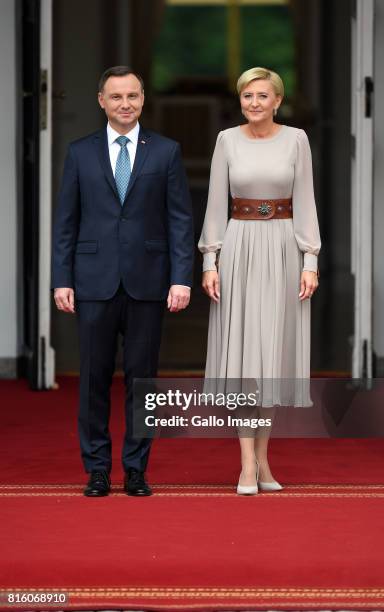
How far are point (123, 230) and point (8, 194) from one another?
3363 millimetres

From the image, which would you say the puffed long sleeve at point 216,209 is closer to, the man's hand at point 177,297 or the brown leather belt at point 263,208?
the brown leather belt at point 263,208

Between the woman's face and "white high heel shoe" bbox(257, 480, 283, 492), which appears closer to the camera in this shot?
the woman's face

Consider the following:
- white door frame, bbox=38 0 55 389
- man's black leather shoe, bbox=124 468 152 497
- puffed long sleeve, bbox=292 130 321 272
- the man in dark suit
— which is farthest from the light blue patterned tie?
white door frame, bbox=38 0 55 389

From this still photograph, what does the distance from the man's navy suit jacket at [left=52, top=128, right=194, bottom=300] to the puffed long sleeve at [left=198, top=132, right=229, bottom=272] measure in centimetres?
10

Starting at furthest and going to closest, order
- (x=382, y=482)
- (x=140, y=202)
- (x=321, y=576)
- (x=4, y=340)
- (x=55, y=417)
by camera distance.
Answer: (x=4, y=340)
(x=55, y=417)
(x=382, y=482)
(x=140, y=202)
(x=321, y=576)

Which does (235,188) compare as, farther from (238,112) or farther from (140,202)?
(238,112)

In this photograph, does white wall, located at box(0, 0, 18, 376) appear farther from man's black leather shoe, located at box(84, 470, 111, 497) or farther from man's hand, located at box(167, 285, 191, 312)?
man's hand, located at box(167, 285, 191, 312)

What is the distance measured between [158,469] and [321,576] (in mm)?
1733

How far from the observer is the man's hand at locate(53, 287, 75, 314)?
5449 mm

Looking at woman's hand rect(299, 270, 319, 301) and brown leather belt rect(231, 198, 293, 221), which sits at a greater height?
brown leather belt rect(231, 198, 293, 221)

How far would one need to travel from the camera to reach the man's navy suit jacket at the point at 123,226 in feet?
17.9

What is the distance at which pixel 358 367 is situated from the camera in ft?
27.1

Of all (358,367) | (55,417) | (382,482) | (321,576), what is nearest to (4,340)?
(55,417)

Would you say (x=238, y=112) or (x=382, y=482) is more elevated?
(x=238, y=112)
